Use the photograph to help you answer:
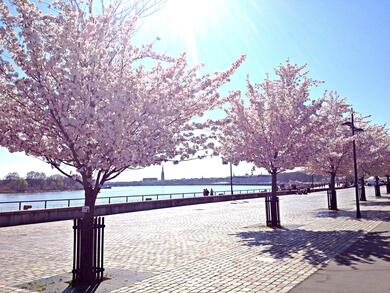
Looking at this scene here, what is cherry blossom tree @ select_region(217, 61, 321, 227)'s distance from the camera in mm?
18953

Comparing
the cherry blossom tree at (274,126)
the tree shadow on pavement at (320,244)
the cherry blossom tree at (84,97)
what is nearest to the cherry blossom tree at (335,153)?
the cherry blossom tree at (274,126)

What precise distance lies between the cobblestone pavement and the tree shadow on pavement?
3 cm

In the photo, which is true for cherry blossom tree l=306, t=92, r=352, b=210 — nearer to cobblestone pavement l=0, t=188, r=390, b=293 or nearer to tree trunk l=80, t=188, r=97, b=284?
cobblestone pavement l=0, t=188, r=390, b=293

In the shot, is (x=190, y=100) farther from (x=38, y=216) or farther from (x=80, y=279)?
(x=38, y=216)

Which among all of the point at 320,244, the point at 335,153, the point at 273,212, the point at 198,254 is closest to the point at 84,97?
the point at 198,254

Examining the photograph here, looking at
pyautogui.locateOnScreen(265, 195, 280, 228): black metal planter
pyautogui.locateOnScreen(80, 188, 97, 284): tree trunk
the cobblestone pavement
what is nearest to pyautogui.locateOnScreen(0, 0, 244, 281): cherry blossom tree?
pyautogui.locateOnScreen(80, 188, 97, 284): tree trunk

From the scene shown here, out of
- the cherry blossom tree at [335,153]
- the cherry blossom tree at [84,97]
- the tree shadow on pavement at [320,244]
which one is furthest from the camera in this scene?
the cherry blossom tree at [335,153]

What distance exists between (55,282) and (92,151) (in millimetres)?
2769

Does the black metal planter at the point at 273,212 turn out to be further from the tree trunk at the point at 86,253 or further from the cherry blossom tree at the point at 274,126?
the tree trunk at the point at 86,253

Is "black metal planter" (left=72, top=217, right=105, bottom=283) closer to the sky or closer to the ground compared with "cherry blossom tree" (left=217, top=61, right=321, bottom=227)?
closer to the ground

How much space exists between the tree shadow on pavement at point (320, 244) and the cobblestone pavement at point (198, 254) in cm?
3

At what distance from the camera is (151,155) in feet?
27.6

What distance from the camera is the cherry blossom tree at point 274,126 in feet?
62.2

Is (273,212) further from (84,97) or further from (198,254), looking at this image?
(84,97)
